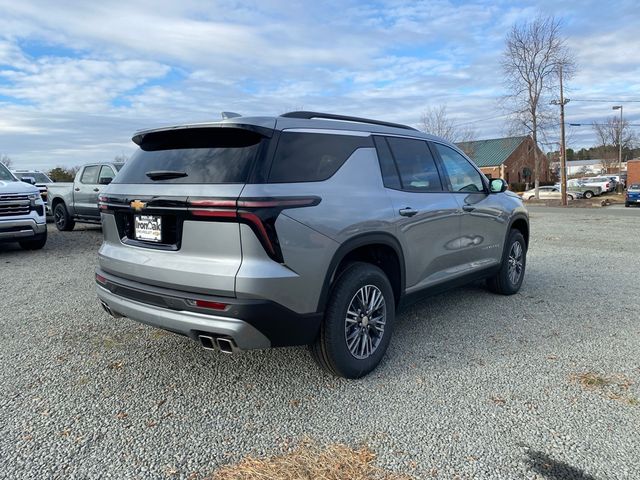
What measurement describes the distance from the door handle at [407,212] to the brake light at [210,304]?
5.37 feet

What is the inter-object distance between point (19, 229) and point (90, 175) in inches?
145

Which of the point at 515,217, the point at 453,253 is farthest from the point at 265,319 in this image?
the point at 515,217

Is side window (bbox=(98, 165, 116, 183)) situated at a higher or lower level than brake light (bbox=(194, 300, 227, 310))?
higher

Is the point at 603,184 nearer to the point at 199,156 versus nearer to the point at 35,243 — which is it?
the point at 35,243

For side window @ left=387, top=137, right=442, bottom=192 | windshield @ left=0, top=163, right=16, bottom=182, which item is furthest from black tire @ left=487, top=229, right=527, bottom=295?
windshield @ left=0, top=163, right=16, bottom=182

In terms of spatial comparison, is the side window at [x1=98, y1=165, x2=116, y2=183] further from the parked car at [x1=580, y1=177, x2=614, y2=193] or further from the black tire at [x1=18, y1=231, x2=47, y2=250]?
the parked car at [x1=580, y1=177, x2=614, y2=193]

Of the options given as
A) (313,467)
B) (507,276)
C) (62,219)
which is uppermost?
(62,219)

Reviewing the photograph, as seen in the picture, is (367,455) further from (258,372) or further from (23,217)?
(23,217)

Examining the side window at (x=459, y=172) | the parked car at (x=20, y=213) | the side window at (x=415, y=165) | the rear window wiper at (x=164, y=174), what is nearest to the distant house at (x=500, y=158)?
the parked car at (x=20, y=213)

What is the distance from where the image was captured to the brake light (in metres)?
2.85

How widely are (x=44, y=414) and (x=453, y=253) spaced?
3.50m

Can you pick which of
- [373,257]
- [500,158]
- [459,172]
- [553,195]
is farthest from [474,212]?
[500,158]

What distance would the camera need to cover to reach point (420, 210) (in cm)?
407

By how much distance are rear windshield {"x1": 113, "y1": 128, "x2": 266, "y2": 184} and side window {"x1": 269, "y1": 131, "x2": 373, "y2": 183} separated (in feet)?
0.54
